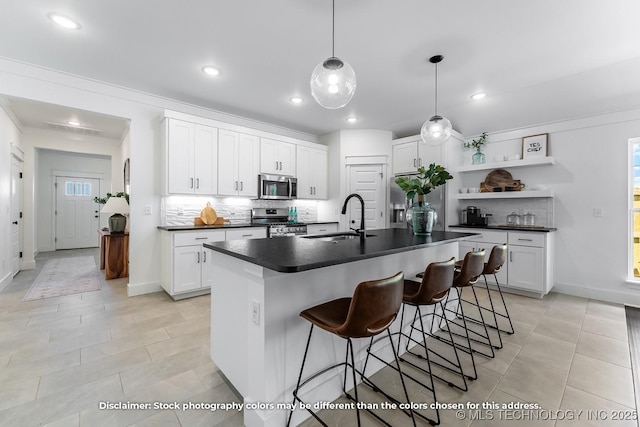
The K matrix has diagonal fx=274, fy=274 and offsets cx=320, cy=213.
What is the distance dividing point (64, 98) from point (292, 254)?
11.8ft

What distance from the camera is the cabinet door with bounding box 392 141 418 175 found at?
4820mm

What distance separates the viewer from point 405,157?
495 centimetres

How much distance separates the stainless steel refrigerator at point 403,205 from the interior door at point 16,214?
6.14m

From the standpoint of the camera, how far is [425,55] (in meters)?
2.74

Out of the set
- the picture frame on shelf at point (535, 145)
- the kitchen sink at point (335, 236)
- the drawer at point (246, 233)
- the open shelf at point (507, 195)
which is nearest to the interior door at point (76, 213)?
the drawer at point (246, 233)

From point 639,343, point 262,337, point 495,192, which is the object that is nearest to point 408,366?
point 262,337

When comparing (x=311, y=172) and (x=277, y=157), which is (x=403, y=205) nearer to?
(x=311, y=172)

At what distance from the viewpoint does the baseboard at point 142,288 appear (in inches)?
144

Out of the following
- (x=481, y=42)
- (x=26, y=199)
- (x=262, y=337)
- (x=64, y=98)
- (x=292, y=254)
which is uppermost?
(x=481, y=42)

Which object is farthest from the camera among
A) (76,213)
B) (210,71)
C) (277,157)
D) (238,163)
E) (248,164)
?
(76,213)

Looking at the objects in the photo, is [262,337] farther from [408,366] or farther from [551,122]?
[551,122]

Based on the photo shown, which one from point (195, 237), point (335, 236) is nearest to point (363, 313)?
point (335, 236)

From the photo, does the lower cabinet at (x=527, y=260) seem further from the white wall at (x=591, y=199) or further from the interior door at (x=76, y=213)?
the interior door at (x=76, y=213)

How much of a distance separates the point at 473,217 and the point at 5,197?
22.6 feet
